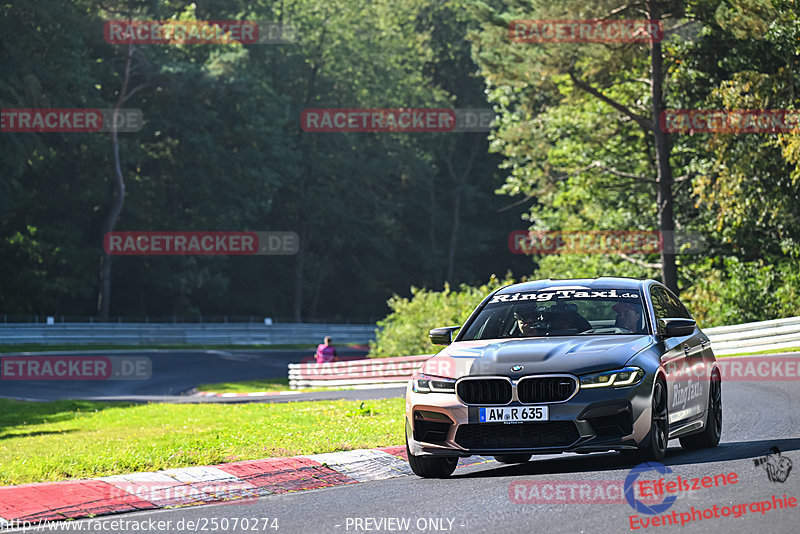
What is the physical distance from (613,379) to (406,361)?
77.1 ft

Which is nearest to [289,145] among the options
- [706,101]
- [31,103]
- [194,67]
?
[194,67]

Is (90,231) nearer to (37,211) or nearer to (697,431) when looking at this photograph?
(37,211)

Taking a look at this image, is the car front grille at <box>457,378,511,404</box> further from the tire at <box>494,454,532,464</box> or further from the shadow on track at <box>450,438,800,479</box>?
the tire at <box>494,454,532,464</box>

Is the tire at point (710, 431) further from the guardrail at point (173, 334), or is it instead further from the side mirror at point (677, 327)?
the guardrail at point (173, 334)

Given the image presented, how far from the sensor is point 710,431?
11.3m

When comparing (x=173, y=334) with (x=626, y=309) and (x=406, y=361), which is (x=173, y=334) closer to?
(x=406, y=361)

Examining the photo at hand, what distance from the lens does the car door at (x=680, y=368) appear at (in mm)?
10219

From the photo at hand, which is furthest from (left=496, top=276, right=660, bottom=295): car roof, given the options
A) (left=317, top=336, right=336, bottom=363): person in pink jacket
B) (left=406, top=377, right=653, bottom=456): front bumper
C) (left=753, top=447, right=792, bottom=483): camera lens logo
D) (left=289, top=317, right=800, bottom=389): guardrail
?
(left=317, top=336, right=336, bottom=363): person in pink jacket

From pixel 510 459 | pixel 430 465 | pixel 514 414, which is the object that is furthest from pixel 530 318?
pixel 430 465

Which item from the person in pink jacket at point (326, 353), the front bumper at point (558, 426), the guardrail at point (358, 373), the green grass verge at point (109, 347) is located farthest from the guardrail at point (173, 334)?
the front bumper at point (558, 426)

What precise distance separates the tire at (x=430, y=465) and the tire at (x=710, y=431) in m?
2.67

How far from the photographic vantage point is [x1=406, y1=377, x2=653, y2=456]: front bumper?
29.9 feet

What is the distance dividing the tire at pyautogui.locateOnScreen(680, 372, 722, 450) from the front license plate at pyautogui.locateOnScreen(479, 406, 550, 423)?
2.69m

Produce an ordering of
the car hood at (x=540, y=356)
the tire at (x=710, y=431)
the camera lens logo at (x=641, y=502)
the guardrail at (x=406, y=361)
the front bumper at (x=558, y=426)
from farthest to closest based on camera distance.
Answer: the guardrail at (x=406, y=361), the tire at (x=710, y=431), the car hood at (x=540, y=356), the front bumper at (x=558, y=426), the camera lens logo at (x=641, y=502)
